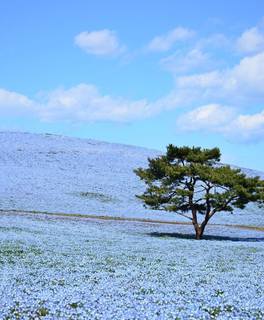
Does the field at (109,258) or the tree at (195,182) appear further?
the tree at (195,182)

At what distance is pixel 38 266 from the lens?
1605cm

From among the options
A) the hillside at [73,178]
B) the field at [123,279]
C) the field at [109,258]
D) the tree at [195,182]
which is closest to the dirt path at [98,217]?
the field at [109,258]

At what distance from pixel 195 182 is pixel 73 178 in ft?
84.9

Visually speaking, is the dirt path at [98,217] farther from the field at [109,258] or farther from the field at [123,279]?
the field at [123,279]

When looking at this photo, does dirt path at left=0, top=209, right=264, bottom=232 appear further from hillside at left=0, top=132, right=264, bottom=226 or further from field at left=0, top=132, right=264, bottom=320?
hillside at left=0, top=132, right=264, bottom=226

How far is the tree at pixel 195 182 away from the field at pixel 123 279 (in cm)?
714

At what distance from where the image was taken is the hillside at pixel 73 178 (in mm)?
47594

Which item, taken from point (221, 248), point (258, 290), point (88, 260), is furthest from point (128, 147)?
point (258, 290)

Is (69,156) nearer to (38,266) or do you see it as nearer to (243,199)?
(243,199)

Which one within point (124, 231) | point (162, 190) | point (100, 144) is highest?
point (100, 144)

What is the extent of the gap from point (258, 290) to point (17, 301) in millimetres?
5898

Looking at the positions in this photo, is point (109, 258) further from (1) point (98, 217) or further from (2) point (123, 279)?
(1) point (98, 217)

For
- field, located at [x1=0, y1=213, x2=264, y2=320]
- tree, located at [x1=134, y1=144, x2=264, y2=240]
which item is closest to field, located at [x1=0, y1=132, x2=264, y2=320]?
field, located at [x1=0, y1=213, x2=264, y2=320]

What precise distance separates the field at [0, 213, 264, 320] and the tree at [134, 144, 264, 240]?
714 centimetres
